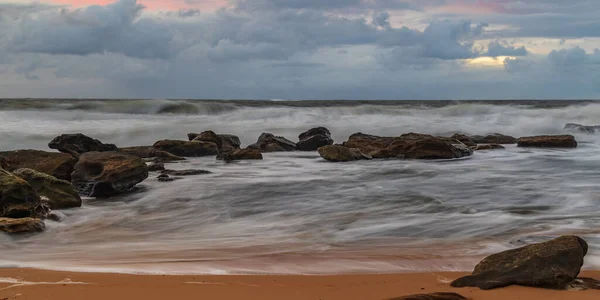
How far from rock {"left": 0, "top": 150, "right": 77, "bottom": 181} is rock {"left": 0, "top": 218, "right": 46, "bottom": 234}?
3.86 m

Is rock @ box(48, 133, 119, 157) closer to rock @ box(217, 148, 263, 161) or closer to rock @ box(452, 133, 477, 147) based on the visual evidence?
rock @ box(217, 148, 263, 161)

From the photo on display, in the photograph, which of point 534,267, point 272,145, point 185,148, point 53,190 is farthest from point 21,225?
point 272,145

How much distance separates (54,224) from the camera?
27.1ft

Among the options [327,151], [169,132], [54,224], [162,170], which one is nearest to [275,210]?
[54,224]

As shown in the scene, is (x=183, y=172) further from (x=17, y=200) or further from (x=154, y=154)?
(x=17, y=200)

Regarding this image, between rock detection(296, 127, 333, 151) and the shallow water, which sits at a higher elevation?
rock detection(296, 127, 333, 151)

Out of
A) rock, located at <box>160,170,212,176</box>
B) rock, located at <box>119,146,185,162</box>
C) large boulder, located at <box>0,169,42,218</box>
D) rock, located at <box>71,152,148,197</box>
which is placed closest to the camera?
large boulder, located at <box>0,169,42,218</box>

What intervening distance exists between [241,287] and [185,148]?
1356 cm

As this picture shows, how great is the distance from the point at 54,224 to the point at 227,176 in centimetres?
519

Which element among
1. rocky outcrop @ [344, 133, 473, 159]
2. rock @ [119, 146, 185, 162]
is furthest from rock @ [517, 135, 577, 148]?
rock @ [119, 146, 185, 162]

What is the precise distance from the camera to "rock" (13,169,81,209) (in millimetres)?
9367

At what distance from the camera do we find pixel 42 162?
38.4 feet

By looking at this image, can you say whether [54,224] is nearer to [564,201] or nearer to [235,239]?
[235,239]

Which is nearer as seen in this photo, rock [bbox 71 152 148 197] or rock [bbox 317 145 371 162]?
rock [bbox 71 152 148 197]
